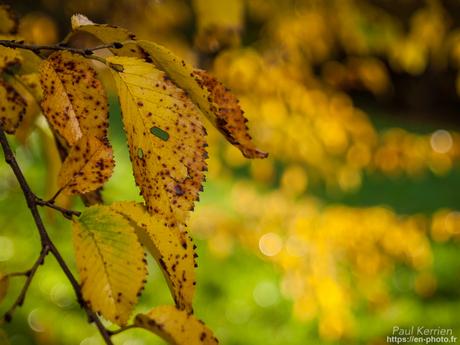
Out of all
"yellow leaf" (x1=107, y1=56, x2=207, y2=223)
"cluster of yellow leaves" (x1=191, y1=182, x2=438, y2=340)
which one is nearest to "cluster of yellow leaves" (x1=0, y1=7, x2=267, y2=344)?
"yellow leaf" (x1=107, y1=56, x2=207, y2=223)

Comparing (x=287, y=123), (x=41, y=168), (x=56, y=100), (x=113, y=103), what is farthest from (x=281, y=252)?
(x=113, y=103)

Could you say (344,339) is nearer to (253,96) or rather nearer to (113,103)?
(253,96)

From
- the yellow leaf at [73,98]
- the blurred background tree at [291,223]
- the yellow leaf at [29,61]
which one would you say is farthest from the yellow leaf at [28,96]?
the blurred background tree at [291,223]

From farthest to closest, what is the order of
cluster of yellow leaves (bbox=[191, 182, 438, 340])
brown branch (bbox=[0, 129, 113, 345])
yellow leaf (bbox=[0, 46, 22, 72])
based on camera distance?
cluster of yellow leaves (bbox=[191, 182, 438, 340])
yellow leaf (bbox=[0, 46, 22, 72])
brown branch (bbox=[0, 129, 113, 345])

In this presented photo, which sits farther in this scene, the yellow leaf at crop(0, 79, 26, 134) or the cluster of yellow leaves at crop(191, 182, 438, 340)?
the cluster of yellow leaves at crop(191, 182, 438, 340)

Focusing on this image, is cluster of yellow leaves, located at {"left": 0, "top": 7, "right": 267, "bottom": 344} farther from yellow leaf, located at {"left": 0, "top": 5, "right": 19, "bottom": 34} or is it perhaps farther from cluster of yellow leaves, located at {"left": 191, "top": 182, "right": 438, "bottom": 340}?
cluster of yellow leaves, located at {"left": 191, "top": 182, "right": 438, "bottom": 340}

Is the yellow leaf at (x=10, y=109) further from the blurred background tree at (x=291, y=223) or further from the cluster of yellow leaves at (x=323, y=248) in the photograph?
the cluster of yellow leaves at (x=323, y=248)
